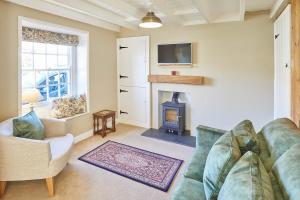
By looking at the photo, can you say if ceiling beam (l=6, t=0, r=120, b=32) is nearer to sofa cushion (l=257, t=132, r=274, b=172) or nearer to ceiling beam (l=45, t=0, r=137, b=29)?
ceiling beam (l=45, t=0, r=137, b=29)

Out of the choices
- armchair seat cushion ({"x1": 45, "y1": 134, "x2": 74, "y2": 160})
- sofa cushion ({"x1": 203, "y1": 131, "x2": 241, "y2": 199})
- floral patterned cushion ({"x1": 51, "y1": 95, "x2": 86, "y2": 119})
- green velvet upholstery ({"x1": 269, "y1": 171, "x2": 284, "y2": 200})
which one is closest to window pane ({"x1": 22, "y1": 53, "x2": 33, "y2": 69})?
floral patterned cushion ({"x1": 51, "y1": 95, "x2": 86, "y2": 119})

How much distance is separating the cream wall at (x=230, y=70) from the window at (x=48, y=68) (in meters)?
1.93

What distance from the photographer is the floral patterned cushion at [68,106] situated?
363cm

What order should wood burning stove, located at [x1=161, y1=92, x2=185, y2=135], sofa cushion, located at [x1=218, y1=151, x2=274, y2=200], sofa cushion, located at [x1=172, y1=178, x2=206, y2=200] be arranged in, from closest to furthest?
sofa cushion, located at [x1=218, y1=151, x2=274, y2=200] → sofa cushion, located at [x1=172, y1=178, x2=206, y2=200] → wood burning stove, located at [x1=161, y1=92, x2=185, y2=135]

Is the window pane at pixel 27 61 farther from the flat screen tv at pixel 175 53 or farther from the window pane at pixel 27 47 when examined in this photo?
the flat screen tv at pixel 175 53

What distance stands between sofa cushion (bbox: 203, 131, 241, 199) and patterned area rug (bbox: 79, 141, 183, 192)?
116cm

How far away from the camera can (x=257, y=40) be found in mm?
3449

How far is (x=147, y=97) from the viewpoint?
461cm

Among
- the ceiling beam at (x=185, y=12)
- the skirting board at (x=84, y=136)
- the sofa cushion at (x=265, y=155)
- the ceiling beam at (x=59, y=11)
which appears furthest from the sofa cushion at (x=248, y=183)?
the skirting board at (x=84, y=136)

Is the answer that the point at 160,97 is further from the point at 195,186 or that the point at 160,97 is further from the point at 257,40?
the point at 195,186

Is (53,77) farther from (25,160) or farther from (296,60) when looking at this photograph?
(296,60)

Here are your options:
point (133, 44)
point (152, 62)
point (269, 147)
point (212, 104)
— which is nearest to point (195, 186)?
point (269, 147)

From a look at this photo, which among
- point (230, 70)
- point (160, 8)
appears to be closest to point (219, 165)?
point (160, 8)

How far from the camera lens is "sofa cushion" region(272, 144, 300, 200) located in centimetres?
89
